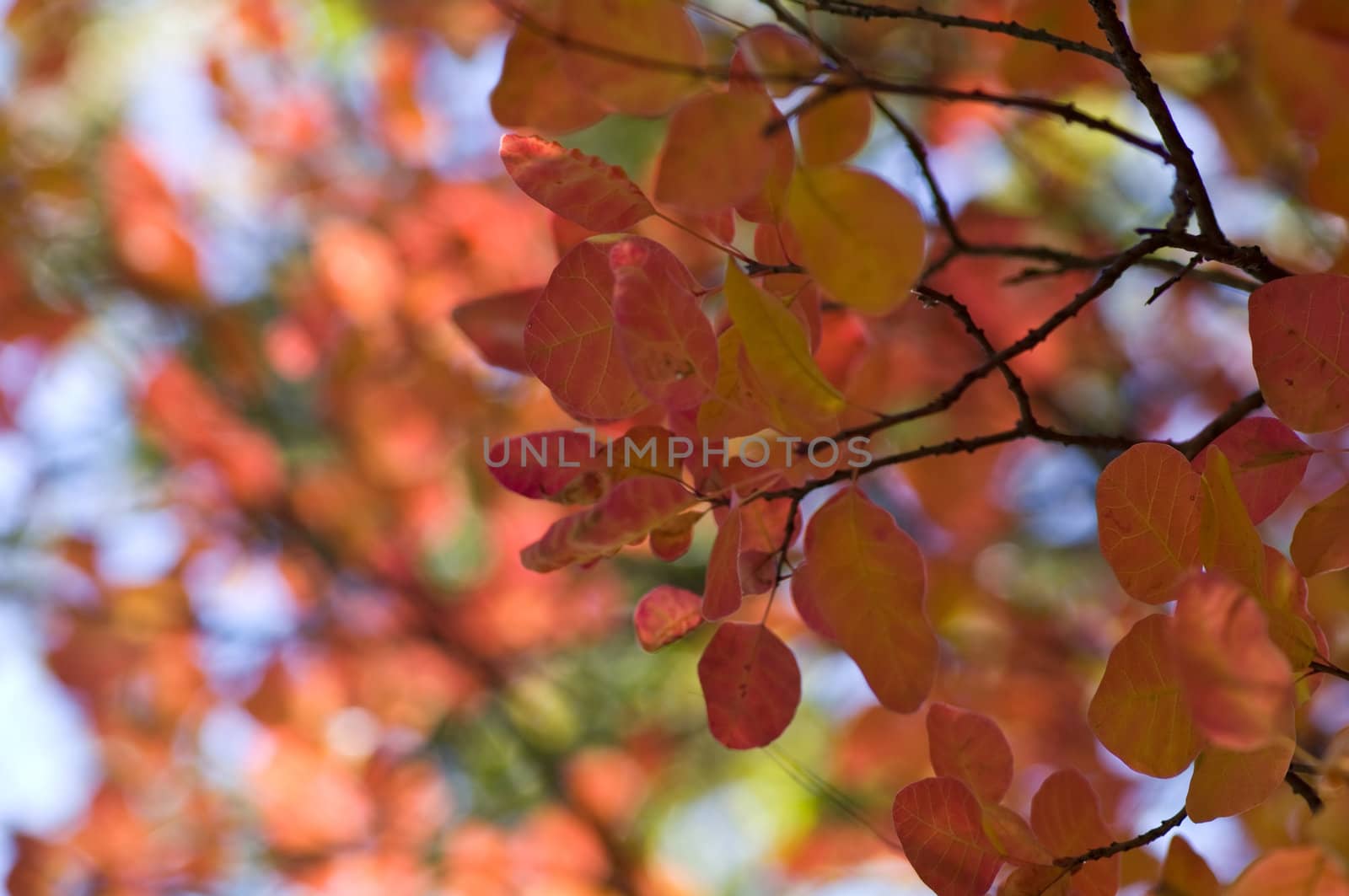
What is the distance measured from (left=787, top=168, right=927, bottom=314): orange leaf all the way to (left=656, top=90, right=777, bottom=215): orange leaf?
0.02m

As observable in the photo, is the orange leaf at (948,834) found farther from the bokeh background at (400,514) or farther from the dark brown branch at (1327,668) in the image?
the bokeh background at (400,514)

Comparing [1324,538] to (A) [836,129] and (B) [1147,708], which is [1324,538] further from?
(A) [836,129]

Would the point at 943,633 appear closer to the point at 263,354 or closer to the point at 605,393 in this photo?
the point at 605,393

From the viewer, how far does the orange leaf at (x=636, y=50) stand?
1.28 ft

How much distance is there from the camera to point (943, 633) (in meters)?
1.54

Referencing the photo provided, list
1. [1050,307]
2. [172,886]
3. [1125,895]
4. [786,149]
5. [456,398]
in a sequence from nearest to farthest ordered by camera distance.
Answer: [786,149]
[1125,895]
[1050,307]
[456,398]
[172,886]

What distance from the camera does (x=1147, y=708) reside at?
1.35 ft

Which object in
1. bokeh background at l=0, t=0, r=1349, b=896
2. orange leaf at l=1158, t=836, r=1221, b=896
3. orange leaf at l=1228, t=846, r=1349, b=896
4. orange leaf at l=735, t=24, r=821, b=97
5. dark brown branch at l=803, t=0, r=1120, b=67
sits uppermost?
bokeh background at l=0, t=0, r=1349, b=896

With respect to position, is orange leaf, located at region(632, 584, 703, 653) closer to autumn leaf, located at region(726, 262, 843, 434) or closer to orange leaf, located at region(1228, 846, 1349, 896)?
autumn leaf, located at region(726, 262, 843, 434)

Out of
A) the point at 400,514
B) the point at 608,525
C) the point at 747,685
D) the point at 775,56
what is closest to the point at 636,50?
the point at 775,56

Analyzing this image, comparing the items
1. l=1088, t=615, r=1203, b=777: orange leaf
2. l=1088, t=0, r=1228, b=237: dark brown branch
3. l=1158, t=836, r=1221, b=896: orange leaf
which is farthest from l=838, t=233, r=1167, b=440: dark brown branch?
l=1158, t=836, r=1221, b=896: orange leaf

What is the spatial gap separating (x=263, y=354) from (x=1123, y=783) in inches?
76.4

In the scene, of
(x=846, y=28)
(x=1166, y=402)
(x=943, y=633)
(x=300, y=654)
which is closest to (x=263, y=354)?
(x=300, y=654)

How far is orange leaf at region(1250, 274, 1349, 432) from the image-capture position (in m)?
0.42
